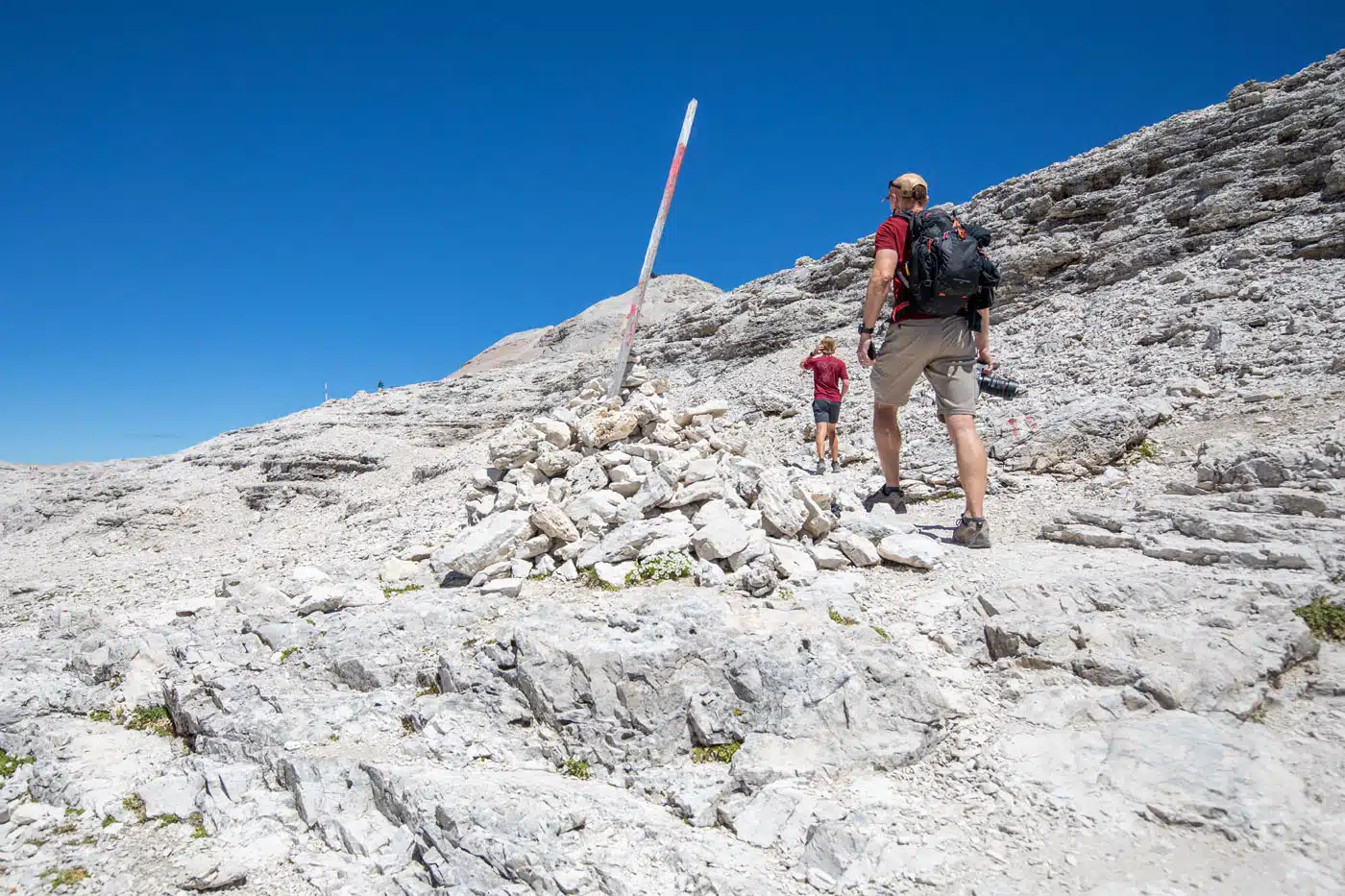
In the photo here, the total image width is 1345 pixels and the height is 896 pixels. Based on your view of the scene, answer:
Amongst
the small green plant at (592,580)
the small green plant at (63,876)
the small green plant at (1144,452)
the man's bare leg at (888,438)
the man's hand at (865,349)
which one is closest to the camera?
the small green plant at (63,876)

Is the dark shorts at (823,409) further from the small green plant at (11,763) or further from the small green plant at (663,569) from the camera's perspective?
the small green plant at (11,763)

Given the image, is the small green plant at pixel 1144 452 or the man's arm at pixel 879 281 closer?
the man's arm at pixel 879 281

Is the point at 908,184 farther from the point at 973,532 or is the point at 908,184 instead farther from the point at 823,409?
the point at 823,409

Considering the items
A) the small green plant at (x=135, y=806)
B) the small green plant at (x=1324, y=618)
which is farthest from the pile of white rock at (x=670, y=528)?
the small green plant at (x=135, y=806)

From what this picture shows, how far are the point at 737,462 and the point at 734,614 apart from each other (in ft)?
7.19

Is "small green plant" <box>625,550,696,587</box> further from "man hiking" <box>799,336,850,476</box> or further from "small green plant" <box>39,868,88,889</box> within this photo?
"man hiking" <box>799,336,850,476</box>

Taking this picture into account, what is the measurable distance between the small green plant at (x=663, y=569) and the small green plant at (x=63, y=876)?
3.20m

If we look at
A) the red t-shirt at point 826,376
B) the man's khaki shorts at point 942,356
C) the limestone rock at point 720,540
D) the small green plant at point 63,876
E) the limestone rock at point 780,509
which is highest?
the red t-shirt at point 826,376

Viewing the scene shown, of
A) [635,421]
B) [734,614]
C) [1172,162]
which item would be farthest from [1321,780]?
[1172,162]

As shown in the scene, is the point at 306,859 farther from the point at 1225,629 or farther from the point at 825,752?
the point at 1225,629

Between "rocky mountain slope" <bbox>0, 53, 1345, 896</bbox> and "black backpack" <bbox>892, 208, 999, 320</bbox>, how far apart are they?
1736 mm

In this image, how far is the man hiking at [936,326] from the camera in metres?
5.21

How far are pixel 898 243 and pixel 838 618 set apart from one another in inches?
114

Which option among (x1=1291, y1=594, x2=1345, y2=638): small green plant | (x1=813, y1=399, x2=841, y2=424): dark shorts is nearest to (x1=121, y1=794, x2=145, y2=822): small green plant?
(x1=1291, y1=594, x2=1345, y2=638): small green plant
